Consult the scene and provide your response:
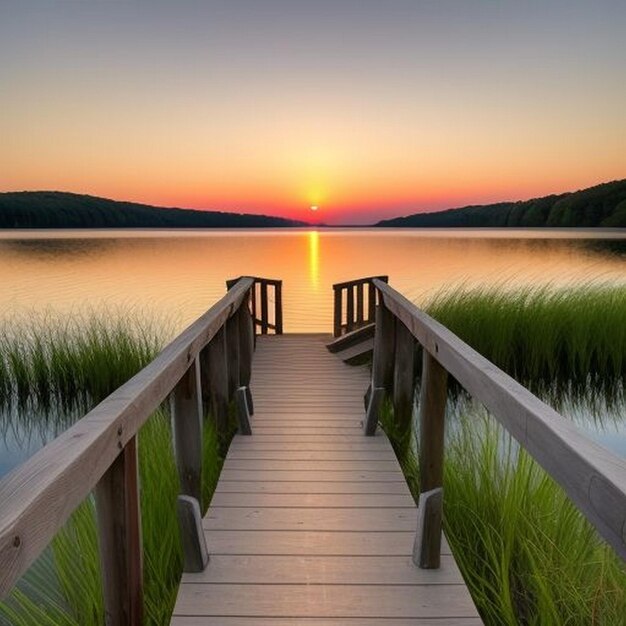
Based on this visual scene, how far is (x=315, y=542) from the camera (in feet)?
9.50

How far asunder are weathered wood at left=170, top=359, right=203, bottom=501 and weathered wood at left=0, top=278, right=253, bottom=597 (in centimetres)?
78

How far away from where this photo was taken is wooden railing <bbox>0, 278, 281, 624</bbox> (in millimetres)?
1099

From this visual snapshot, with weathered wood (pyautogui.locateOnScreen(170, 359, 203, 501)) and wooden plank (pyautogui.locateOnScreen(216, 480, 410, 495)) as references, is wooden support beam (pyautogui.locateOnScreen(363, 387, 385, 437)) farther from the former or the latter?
weathered wood (pyautogui.locateOnScreen(170, 359, 203, 501))

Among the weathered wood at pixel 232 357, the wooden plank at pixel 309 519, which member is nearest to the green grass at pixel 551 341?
the weathered wood at pixel 232 357

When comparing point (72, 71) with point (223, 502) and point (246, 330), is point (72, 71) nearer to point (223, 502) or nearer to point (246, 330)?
point (246, 330)

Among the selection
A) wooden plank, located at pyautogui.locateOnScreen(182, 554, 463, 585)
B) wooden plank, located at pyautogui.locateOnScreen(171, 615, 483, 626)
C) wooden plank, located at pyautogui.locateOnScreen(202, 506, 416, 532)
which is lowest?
wooden plank, located at pyautogui.locateOnScreen(202, 506, 416, 532)

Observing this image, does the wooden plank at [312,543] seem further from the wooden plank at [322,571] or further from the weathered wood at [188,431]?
the weathered wood at [188,431]

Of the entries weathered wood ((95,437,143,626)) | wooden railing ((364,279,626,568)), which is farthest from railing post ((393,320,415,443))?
weathered wood ((95,437,143,626))

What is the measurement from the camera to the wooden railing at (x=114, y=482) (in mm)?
1099

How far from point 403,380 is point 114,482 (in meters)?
3.22

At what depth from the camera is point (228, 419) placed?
490 centimetres

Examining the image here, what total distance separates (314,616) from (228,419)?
271 cm

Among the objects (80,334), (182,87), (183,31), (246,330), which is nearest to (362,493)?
(246,330)

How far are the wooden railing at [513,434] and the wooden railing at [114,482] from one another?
1.06 m
